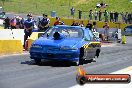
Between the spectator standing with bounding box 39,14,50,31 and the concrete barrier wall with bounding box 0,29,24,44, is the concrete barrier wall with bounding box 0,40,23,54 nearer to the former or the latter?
the concrete barrier wall with bounding box 0,29,24,44

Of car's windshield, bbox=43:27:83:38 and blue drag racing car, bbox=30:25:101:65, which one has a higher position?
car's windshield, bbox=43:27:83:38

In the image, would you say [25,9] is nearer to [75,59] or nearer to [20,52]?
[20,52]

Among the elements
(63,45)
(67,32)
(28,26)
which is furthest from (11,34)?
(63,45)

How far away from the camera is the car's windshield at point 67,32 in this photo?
16516mm

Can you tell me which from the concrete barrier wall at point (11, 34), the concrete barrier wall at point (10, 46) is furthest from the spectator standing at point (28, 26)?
the concrete barrier wall at point (10, 46)

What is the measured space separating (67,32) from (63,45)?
126cm

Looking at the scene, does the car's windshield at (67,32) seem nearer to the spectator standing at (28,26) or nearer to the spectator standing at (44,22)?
the spectator standing at (28,26)

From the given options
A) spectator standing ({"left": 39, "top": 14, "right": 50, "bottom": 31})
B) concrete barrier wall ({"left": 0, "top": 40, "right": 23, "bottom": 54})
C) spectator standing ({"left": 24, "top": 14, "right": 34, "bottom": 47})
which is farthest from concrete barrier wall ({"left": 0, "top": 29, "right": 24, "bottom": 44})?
concrete barrier wall ({"left": 0, "top": 40, "right": 23, "bottom": 54})

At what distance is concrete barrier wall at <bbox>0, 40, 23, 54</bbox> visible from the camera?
2064 cm

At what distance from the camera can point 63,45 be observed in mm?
15453

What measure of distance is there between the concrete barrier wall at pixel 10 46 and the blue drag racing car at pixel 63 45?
14.2 ft

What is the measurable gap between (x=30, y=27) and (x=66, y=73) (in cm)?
1028

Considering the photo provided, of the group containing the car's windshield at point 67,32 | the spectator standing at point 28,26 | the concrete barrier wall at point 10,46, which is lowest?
the concrete barrier wall at point 10,46

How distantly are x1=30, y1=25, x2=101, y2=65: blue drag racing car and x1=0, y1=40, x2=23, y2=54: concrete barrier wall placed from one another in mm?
4324
